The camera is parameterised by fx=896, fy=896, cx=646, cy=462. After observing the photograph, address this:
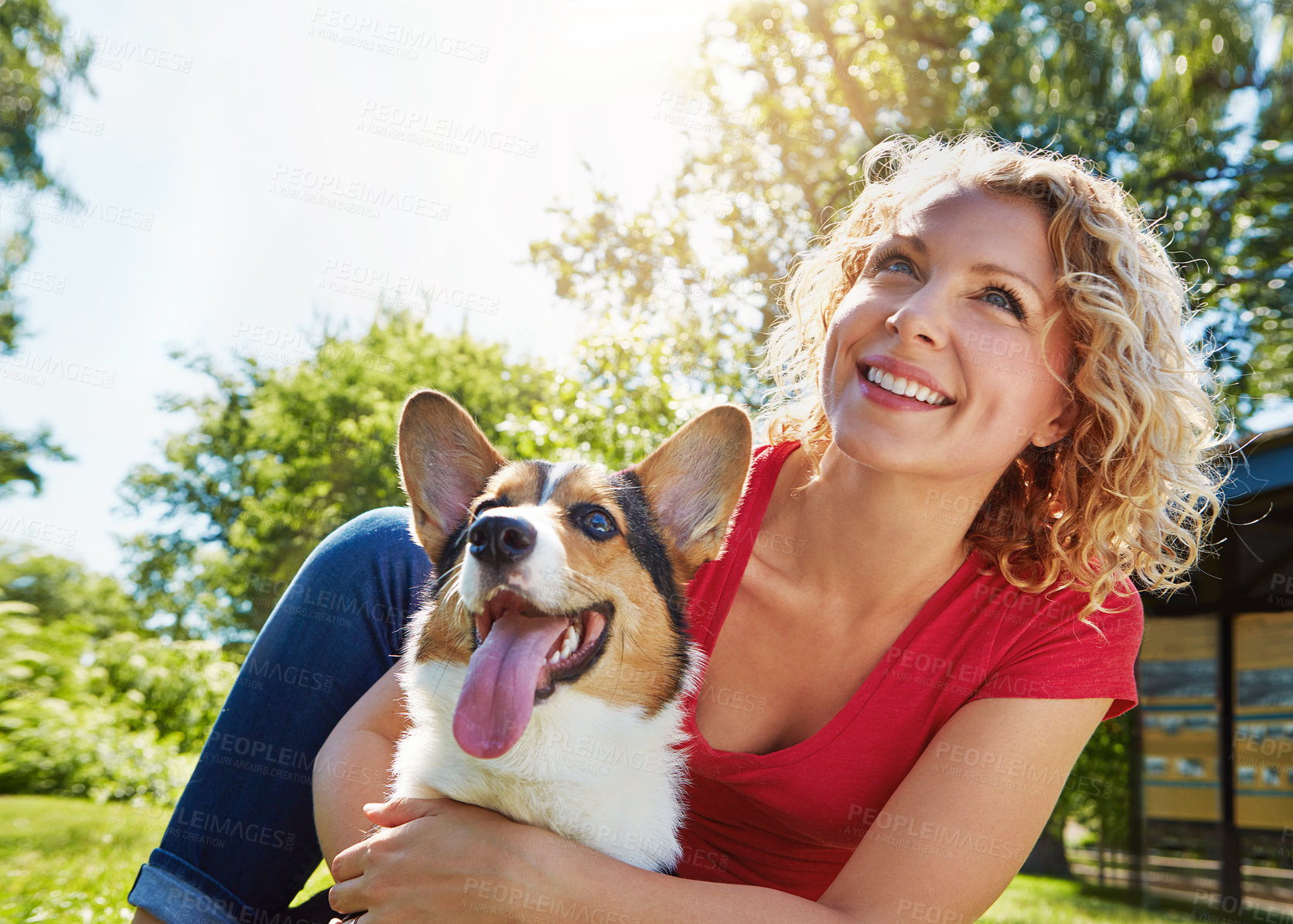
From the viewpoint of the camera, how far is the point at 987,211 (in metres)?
2.41

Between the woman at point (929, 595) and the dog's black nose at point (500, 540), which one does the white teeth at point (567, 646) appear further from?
the woman at point (929, 595)

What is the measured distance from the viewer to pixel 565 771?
206 cm

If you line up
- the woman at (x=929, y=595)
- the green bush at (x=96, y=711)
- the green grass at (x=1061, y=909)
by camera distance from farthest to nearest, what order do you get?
the green bush at (x=96, y=711) < the green grass at (x=1061, y=909) < the woman at (x=929, y=595)

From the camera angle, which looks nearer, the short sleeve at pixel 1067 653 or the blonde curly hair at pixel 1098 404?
the short sleeve at pixel 1067 653

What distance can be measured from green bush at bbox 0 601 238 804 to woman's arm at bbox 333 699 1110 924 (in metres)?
7.51

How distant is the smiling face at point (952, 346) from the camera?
2270 millimetres

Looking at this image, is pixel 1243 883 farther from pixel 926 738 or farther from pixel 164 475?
pixel 164 475

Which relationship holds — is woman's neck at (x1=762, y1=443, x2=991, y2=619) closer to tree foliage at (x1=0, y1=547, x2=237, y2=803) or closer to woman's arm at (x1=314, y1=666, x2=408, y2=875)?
woman's arm at (x1=314, y1=666, x2=408, y2=875)

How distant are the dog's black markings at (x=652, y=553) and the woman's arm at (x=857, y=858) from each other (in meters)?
0.51

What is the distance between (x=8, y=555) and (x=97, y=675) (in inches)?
98.6

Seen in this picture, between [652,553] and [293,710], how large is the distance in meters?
1.22

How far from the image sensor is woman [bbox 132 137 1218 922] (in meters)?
2.09

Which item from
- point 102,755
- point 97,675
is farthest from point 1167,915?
point 97,675

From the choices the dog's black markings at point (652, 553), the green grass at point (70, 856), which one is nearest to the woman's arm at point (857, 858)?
the dog's black markings at point (652, 553)
